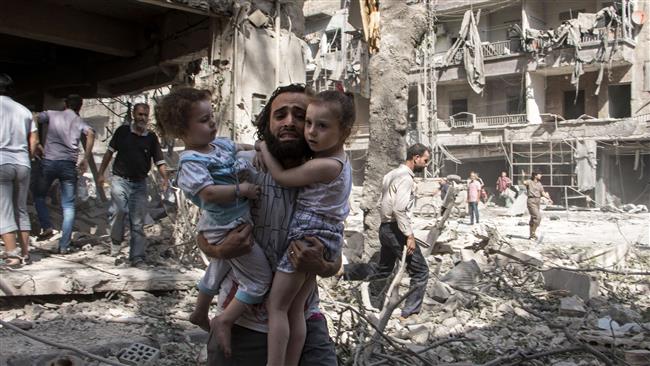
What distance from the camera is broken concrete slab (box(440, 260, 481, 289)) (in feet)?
24.4

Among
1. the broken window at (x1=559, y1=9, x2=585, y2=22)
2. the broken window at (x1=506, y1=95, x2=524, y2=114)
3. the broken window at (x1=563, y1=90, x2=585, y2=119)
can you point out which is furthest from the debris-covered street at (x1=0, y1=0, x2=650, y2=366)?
the broken window at (x1=559, y1=9, x2=585, y2=22)

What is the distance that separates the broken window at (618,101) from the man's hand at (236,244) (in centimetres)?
2899

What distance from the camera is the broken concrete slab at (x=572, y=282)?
6.83m

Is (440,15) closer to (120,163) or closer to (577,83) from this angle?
(577,83)

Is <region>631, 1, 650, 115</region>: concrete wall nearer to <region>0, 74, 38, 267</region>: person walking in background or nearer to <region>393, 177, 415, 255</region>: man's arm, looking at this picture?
<region>393, 177, 415, 255</region>: man's arm

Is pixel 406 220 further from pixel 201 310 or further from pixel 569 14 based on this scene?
pixel 569 14

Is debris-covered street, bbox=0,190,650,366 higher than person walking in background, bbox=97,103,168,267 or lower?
lower

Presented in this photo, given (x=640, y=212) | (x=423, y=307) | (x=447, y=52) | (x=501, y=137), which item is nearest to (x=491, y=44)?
(x=447, y=52)

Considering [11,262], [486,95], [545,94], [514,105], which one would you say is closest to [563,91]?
[545,94]

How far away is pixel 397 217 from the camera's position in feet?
19.6

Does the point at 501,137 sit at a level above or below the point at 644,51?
below

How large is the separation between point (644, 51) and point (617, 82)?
171 centimetres

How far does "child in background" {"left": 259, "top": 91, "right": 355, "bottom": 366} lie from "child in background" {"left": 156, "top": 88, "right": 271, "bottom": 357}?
0.31ft

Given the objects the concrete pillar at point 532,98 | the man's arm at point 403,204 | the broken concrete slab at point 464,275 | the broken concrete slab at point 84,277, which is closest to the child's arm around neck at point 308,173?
the broken concrete slab at point 84,277
